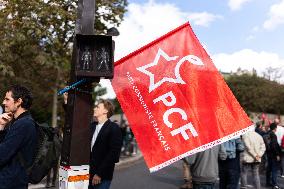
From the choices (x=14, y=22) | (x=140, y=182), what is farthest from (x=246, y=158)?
(x=14, y=22)

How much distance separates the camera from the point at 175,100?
430cm

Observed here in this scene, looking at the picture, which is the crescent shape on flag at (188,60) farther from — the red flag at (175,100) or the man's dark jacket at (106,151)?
the man's dark jacket at (106,151)

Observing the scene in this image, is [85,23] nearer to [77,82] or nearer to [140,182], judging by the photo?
[77,82]

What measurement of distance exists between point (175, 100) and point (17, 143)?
1395 mm

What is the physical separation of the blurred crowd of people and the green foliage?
41971 millimetres

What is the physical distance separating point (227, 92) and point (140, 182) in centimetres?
938

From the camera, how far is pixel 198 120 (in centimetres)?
425

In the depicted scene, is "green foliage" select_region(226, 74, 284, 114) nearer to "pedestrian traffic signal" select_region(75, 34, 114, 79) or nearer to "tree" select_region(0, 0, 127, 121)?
"tree" select_region(0, 0, 127, 121)

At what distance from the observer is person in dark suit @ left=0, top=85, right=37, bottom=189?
3943 millimetres

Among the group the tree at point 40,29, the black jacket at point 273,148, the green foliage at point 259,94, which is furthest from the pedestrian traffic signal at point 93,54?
the green foliage at point 259,94

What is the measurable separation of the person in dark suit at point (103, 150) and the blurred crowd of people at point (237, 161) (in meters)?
1.10

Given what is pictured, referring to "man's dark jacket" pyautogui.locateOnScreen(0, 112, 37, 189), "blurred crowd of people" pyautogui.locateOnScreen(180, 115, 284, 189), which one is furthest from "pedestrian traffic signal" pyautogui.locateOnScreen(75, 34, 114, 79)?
"blurred crowd of people" pyautogui.locateOnScreen(180, 115, 284, 189)

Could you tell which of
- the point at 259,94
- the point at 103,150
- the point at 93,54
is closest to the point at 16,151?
the point at 93,54

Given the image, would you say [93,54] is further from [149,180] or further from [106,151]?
[149,180]
